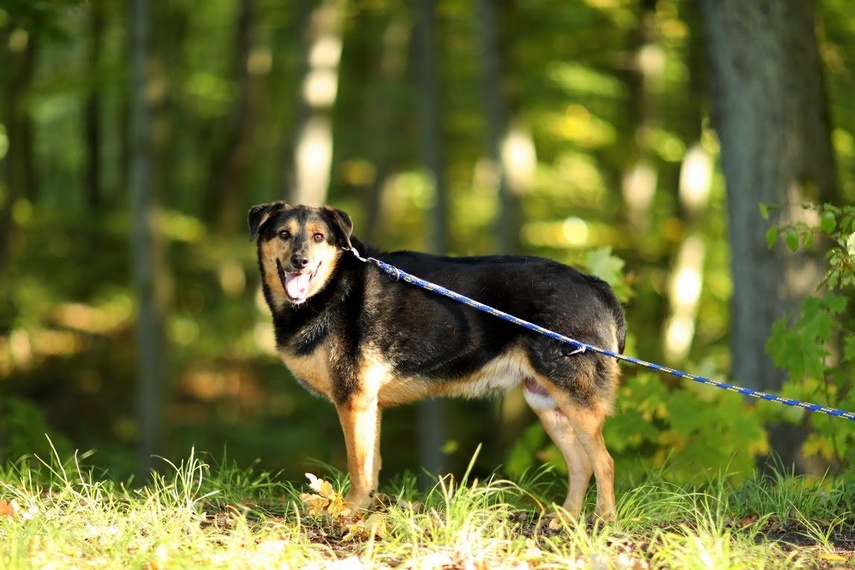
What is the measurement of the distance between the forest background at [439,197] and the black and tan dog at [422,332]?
124 centimetres

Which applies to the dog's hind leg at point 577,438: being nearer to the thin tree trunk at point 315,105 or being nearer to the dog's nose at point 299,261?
the dog's nose at point 299,261

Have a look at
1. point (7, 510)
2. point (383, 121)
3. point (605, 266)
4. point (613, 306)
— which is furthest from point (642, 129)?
point (7, 510)

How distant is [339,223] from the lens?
22.0ft

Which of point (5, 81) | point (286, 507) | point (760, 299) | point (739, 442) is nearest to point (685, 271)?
point (760, 299)

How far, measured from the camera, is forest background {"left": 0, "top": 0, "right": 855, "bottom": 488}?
30.1 ft

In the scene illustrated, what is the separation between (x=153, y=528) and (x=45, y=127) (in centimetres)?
2952

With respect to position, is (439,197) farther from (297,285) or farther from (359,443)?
(359,443)

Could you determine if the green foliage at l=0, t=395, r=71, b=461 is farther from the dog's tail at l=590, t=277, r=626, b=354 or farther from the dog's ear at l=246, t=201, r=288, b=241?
the dog's tail at l=590, t=277, r=626, b=354

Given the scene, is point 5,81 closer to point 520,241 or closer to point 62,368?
point 62,368

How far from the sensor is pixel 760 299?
30.7ft

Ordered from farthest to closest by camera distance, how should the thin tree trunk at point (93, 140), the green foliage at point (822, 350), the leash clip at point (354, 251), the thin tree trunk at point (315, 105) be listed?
the thin tree trunk at point (93, 140) → the thin tree trunk at point (315, 105) → the green foliage at point (822, 350) → the leash clip at point (354, 251)

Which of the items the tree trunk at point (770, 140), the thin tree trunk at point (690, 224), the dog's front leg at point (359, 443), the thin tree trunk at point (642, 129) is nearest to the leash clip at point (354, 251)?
the dog's front leg at point (359, 443)

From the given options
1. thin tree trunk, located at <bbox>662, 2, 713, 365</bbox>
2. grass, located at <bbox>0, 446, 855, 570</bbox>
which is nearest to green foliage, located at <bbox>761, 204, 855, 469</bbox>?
grass, located at <bbox>0, 446, 855, 570</bbox>

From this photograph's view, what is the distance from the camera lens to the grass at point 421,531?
5.12 metres
